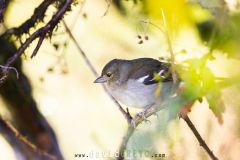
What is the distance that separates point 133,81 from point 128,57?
0.66 metres

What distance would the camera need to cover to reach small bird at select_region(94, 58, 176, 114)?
2449 millimetres

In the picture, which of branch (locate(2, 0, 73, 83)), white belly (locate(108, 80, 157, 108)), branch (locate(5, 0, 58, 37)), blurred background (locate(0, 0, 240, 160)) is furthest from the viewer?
white belly (locate(108, 80, 157, 108))

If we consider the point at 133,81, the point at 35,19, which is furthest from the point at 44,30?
the point at 133,81

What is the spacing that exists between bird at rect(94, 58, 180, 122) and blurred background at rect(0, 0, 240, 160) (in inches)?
3.7

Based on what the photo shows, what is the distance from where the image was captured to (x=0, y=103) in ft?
9.42

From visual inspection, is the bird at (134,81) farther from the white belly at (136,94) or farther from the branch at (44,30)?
the branch at (44,30)

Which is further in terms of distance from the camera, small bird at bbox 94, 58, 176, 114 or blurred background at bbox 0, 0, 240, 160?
small bird at bbox 94, 58, 176, 114

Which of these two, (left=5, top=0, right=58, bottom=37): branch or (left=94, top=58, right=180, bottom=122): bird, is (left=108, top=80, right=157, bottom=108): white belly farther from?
(left=5, top=0, right=58, bottom=37): branch

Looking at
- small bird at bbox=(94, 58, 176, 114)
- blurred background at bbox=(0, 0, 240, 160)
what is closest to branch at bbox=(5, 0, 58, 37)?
blurred background at bbox=(0, 0, 240, 160)

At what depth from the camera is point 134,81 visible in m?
2.65

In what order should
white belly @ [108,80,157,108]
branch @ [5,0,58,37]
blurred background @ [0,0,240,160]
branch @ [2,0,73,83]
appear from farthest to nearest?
white belly @ [108,80,157,108]
branch @ [5,0,58,37]
branch @ [2,0,73,83]
blurred background @ [0,0,240,160]

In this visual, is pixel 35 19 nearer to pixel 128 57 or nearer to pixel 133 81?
pixel 133 81

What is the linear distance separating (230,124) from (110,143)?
1.62 m

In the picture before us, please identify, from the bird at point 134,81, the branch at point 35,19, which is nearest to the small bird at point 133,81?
the bird at point 134,81
